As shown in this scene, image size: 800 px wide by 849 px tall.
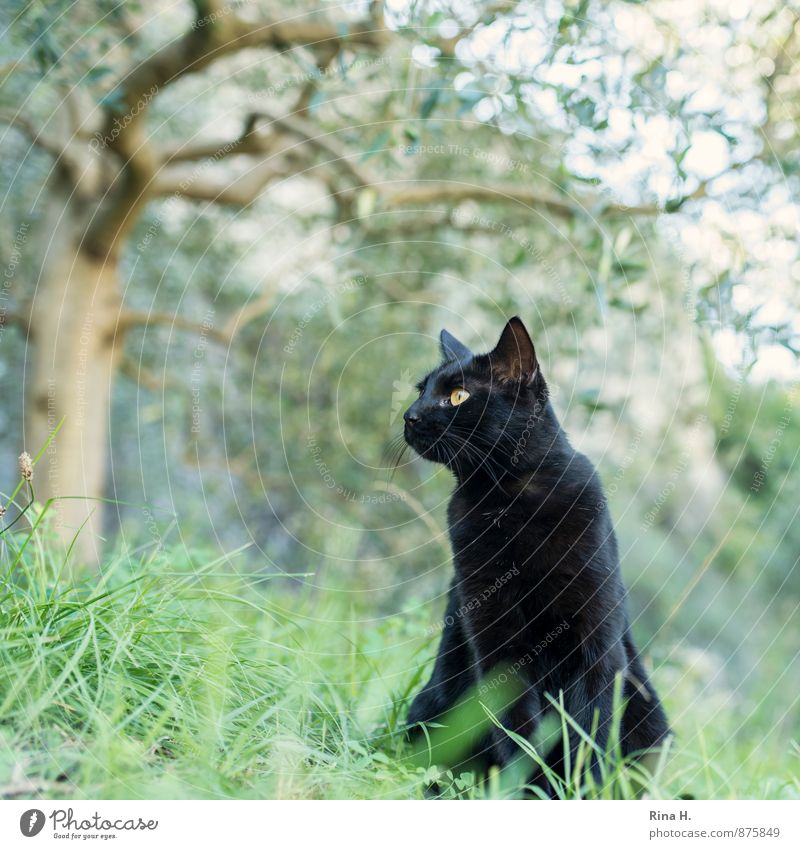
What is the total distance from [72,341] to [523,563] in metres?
3.97

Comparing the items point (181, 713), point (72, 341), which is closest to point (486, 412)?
point (181, 713)

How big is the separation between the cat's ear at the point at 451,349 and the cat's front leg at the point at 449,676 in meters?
0.80

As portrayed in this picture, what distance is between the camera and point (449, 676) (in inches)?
97.4

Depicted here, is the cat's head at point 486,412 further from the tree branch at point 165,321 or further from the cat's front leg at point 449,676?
the tree branch at point 165,321

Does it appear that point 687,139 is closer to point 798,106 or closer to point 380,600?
point 798,106

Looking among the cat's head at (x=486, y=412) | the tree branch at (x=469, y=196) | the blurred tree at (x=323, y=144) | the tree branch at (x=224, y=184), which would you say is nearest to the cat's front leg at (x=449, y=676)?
the cat's head at (x=486, y=412)

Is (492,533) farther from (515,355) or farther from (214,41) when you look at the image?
(214,41)


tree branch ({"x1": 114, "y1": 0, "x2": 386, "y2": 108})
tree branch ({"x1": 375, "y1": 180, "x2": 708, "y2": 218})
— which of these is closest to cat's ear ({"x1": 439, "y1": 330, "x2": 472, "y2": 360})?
tree branch ({"x1": 375, "y1": 180, "x2": 708, "y2": 218})

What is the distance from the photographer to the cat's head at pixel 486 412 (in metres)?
2.51

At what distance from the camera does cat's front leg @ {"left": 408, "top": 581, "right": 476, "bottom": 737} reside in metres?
2.42

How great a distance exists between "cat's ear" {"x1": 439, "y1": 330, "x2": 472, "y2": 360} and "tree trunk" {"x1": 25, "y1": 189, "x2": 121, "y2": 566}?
298 centimetres

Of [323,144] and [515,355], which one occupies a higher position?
[323,144]

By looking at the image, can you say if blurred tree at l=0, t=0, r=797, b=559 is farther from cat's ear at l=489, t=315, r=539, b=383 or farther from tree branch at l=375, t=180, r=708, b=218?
cat's ear at l=489, t=315, r=539, b=383

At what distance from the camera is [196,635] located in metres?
2.33
